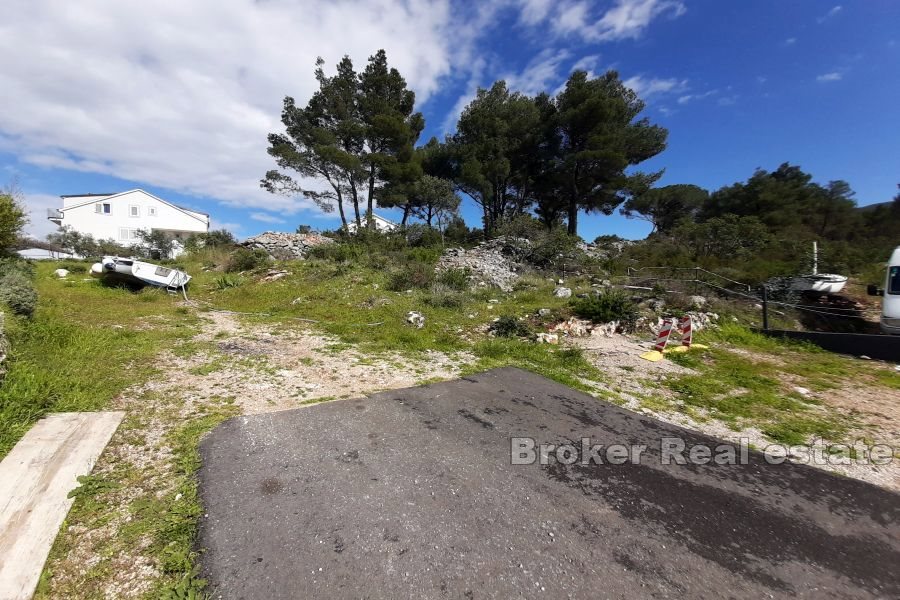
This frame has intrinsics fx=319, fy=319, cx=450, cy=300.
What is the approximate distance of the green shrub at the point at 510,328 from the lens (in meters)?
7.38

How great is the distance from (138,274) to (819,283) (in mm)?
22002

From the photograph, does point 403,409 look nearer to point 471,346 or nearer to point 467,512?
point 467,512

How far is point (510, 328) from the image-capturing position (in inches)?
293

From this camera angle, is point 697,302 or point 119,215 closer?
point 697,302

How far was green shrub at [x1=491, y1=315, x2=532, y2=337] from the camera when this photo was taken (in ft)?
24.2

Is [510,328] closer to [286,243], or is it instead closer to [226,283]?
[226,283]

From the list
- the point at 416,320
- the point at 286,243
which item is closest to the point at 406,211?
the point at 286,243

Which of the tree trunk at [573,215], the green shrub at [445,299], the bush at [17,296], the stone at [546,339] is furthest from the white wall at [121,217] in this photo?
the stone at [546,339]

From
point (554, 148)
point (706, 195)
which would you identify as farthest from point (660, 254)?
point (706, 195)

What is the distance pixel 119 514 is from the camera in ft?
7.04

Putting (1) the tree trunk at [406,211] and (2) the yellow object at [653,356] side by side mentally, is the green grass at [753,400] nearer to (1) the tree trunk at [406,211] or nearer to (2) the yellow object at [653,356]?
(2) the yellow object at [653,356]

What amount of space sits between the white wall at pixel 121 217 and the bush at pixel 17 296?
3356 centimetres

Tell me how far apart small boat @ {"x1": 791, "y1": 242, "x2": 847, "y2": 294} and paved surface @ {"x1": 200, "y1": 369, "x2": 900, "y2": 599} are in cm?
1089

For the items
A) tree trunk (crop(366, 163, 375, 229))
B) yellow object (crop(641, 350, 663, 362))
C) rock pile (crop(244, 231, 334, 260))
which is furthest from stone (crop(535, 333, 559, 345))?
tree trunk (crop(366, 163, 375, 229))
